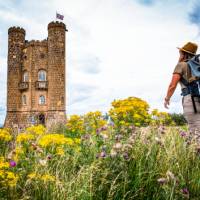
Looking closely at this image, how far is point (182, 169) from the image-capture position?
11.2ft

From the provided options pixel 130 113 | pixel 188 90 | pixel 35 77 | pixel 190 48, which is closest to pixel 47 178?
pixel 188 90

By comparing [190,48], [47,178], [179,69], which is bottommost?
[47,178]

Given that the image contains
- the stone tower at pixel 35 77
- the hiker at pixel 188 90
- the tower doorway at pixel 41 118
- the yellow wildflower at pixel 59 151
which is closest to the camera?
the yellow wildflower at pixel 59 151

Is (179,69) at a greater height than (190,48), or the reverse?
(190,48)

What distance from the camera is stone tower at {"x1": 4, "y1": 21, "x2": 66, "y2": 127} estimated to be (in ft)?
99.3

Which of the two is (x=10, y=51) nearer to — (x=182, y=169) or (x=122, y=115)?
(x=122, y=115)

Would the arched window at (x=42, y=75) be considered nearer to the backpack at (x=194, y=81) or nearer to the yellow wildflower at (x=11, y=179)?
the backpack at (x=194, y=81)

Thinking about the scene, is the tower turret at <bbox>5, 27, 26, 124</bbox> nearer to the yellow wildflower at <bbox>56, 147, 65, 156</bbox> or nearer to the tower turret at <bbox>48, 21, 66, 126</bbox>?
the tower turret at <bbox>48, 21, 66, 126</bbox>

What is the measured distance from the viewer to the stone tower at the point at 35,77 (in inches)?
1192

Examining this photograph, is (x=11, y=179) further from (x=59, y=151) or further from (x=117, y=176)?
(x=117, y=176)

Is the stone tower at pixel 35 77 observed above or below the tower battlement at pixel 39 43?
below

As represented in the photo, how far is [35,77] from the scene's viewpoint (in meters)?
32.5

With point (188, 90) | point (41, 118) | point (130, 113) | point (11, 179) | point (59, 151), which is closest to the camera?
point (11, 179)

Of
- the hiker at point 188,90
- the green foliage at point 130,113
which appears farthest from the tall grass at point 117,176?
the green foliage at point 130,113
